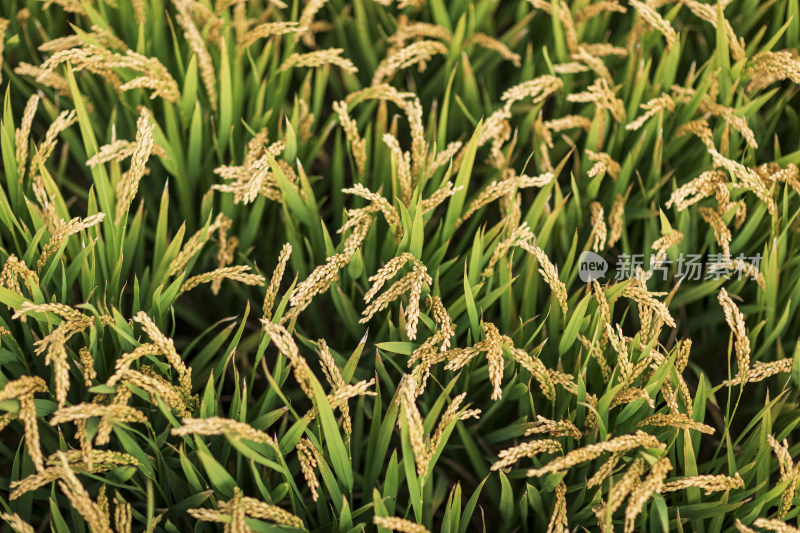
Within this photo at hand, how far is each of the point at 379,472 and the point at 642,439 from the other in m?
0.51

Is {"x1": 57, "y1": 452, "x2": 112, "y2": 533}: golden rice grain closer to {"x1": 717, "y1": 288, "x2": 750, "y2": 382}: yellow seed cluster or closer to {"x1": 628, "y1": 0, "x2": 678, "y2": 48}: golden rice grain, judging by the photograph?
{"x1": 717, "y1": 288, "x2": 750, "y2": 382}: yellow seed cluster

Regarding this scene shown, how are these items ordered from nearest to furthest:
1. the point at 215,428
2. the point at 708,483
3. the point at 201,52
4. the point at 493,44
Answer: the point at 215,428, the point at 708,483, the point at 201,52, the point at 493,44

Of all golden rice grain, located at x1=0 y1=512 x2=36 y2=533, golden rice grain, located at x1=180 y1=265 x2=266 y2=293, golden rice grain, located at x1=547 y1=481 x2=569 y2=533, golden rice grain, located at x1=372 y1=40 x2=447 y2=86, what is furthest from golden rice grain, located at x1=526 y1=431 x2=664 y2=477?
golden rice grain, located at x1=372 y1=40 x2=447 y2=86

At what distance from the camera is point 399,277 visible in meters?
1.44

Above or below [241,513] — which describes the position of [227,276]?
above

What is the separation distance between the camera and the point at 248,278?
1352mm

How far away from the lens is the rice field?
3.98ft

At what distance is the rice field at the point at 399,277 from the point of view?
1214 millimetres

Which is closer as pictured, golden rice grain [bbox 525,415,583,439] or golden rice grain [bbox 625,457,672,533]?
golden rice grain [bbox 625,457,672,533]

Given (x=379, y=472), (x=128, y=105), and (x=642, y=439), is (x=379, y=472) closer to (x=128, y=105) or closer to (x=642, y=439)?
(x=642, y=439)

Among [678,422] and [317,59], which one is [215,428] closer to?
[678,422]

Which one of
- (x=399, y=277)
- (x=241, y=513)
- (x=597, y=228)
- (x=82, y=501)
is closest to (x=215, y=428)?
(x=241, y=513)

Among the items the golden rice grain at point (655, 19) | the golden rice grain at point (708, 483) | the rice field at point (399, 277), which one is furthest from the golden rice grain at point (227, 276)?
the golden rice grain at point (655, 19)

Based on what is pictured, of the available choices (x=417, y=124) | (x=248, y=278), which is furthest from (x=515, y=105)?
(x=248, y=278)
